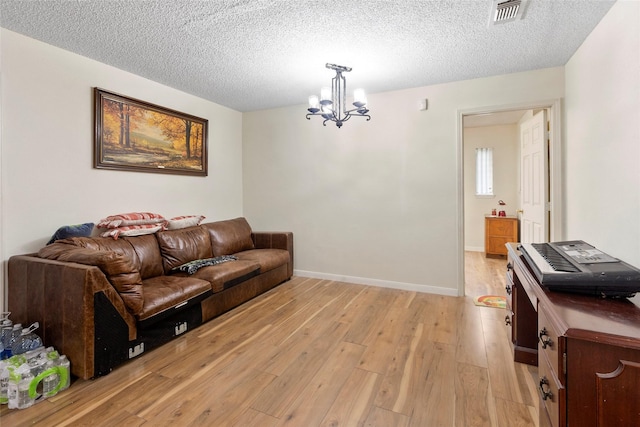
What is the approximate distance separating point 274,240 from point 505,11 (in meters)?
3.41

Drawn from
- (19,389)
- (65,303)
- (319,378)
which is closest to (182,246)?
(65,303)

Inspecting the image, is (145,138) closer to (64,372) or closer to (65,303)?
(65,303)

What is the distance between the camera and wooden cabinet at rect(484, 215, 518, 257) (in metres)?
5.40

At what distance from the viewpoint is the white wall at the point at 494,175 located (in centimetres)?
589

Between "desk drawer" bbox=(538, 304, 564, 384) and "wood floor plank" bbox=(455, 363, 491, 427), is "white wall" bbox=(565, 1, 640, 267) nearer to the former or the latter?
"desk drawer" bbox=(538, 304, 564, 384)

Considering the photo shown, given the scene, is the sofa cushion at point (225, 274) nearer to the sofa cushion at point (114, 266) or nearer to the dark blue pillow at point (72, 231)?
the sofa cushion at point (114, 266)

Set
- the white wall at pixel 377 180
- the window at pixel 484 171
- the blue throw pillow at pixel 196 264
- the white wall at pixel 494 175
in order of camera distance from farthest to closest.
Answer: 1. the window at pixel 484 171
2. the white wall at pixel 494 175
3. the white wall at pixel 377 180
4. the blue throw pillow at pixel 196 264

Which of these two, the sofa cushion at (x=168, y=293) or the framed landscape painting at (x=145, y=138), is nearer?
the sofa cushion at (x=168, y=293)

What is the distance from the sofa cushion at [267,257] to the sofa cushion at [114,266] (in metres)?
1.45

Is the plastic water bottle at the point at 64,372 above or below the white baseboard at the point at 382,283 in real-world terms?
below

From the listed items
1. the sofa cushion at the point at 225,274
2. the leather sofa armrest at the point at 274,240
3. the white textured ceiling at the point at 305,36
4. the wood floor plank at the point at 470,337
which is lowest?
the wood floor plank at the point at 470,337

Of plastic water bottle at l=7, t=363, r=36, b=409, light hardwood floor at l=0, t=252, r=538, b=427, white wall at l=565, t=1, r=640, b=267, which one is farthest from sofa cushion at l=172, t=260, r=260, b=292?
white wall at l=565, t=1, r=640, b=267

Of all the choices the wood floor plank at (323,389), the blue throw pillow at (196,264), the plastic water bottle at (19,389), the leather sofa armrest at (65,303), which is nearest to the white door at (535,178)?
the wood floor plank at (323,389)

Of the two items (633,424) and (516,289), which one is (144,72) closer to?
(516,289)
